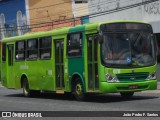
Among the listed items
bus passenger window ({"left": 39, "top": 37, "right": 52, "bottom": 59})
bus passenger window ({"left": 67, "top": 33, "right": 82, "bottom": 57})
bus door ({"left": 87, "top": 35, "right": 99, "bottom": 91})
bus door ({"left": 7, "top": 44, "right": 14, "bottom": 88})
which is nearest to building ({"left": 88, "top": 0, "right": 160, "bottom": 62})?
bus door ({"left": 7, "top": 44, "right": 14, "bottom": 88})

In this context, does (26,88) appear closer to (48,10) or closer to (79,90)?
(79,90)

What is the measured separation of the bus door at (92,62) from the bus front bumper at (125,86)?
529 mm

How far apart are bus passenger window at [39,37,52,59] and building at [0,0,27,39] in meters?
29.3

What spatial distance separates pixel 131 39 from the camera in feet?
63.3

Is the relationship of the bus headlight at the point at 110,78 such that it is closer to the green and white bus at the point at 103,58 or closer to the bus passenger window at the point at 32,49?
the green and white bus at the point at 103,58

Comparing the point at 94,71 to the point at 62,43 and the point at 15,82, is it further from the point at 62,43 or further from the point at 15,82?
the point at 15,82

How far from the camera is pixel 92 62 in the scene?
1955 centimetres

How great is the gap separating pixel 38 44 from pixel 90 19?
58.8 ft

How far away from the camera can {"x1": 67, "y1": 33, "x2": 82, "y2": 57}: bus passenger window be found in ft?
66.4

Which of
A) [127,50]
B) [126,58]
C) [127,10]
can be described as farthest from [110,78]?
[127,10]

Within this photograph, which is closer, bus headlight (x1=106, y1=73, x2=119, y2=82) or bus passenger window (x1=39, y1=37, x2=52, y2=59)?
bus headlight (x1=106, y1=73, x2=119, y2=82)

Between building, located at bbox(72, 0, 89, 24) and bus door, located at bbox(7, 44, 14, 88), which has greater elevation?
building, located at bbox(72, 0, 89, 24)

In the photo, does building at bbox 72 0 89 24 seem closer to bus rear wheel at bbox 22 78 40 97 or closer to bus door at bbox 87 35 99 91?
bus rear wheel at bbox 22 78 40 97

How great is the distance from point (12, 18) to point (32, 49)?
30.9 metres
